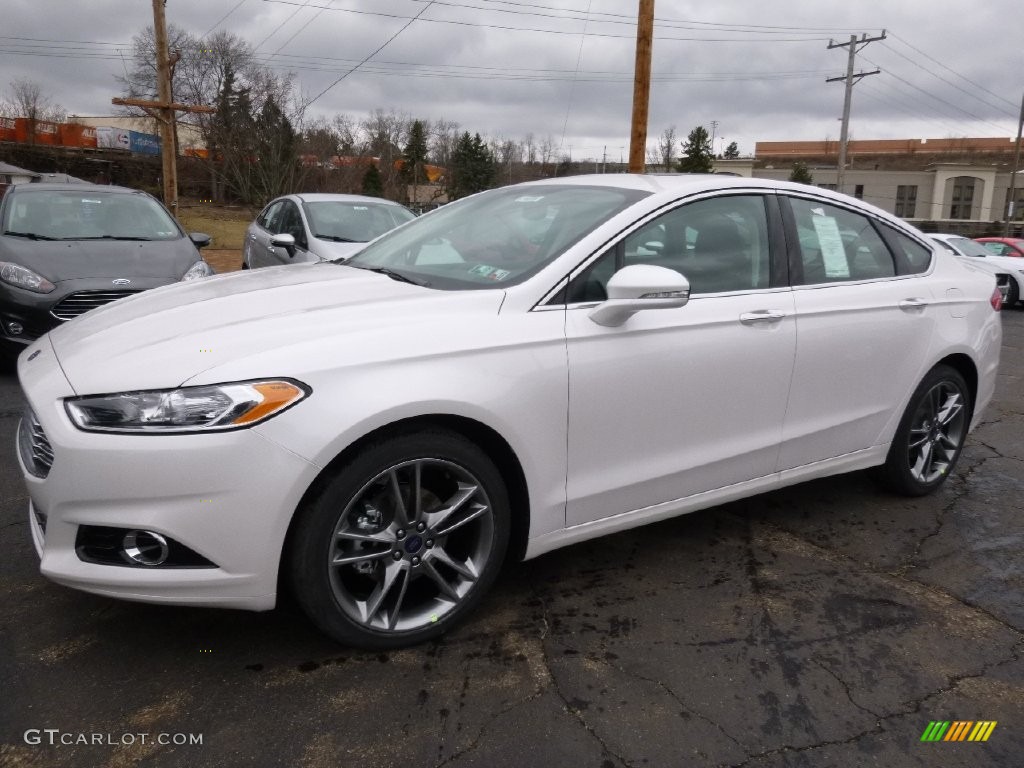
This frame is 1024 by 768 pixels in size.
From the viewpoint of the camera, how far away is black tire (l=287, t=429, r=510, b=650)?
227cm

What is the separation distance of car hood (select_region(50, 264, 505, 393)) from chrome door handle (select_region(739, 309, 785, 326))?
107cm

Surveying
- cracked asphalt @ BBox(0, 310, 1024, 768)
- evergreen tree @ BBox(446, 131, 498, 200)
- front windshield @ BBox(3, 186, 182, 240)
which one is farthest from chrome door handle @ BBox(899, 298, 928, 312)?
evergreen tree @ BBox(446, 131, 498, 200)

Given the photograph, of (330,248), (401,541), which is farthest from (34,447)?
(330,248)

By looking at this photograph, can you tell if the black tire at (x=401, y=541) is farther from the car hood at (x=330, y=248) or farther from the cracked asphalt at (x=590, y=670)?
the car hood at (x=330, y=248)

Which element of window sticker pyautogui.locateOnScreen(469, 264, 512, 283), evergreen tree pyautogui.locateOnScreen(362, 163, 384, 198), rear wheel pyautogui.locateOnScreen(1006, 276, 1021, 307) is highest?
evergreen tree pyautogui.locateOnScreen(362, 163, 384, 198)

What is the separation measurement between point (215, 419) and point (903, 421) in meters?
3.26

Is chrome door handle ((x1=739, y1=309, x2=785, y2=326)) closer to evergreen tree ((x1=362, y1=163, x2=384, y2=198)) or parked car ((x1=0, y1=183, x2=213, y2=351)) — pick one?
parked car ((x1=0, y1=183, x2=213, y2=351))

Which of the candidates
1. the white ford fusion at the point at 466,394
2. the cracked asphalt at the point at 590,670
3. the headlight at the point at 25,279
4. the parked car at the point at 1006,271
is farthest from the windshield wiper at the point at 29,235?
the parked car at the point at 1006,271

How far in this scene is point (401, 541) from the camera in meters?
2.47

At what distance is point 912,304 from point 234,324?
3.10 m

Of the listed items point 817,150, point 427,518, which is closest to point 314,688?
point 427,518

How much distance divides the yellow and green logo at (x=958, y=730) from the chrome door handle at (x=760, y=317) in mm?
1522

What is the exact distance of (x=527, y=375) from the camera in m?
2.54

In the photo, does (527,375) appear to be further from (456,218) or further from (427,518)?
(456,218)
